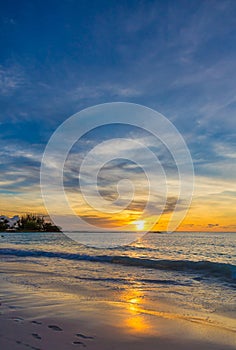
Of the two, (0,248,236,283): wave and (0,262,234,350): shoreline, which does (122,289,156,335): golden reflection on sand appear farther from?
(0,248,236,283): wave

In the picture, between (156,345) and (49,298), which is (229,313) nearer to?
(156,345)

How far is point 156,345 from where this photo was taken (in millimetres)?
4219

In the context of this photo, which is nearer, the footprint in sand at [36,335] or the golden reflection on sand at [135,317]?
the footprint in sand at [36,335]

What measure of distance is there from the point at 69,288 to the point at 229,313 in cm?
437

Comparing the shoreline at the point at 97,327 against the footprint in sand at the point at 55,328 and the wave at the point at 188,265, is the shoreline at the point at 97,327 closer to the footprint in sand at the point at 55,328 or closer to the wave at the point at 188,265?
the footprint in sand at the point at 55,328

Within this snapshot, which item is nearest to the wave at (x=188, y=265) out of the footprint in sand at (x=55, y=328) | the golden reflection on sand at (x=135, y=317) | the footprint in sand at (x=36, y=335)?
the golden reflection on sand at (x=135, y=317)

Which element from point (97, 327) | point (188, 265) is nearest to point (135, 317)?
point (97, 327)

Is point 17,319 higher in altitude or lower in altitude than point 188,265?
higher

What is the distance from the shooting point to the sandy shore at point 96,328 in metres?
4.14

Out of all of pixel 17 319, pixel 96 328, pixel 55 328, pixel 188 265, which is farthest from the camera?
pixel 188 265

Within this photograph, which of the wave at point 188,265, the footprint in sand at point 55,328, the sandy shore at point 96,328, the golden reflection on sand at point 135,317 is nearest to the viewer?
the sandy shore at point 96,328

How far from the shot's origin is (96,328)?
4.96 meters

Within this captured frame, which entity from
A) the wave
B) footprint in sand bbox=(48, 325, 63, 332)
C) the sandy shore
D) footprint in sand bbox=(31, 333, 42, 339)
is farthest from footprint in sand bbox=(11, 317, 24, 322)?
the wave

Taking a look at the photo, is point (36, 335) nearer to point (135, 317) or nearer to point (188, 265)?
point (135, 317)
